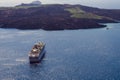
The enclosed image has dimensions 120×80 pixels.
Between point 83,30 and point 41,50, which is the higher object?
point 41,50

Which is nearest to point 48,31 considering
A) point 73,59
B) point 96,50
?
point 96,50

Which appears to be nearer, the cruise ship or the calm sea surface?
the calm sea surface

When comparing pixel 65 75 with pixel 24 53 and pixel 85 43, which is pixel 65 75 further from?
pixel 85 43

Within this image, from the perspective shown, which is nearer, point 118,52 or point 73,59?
point 73,59

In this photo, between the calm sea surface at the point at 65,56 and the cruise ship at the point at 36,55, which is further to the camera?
the cruise ship at the point at 36,55

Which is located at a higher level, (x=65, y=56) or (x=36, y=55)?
(x=36, y=55)

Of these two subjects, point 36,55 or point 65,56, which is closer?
point 36,55

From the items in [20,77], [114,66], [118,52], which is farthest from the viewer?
[118,52]

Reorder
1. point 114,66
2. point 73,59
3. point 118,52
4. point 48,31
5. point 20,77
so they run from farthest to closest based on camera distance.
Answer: point 48,31 < point 118,52 < point 73,59 < point 114,66 < point 20,77
